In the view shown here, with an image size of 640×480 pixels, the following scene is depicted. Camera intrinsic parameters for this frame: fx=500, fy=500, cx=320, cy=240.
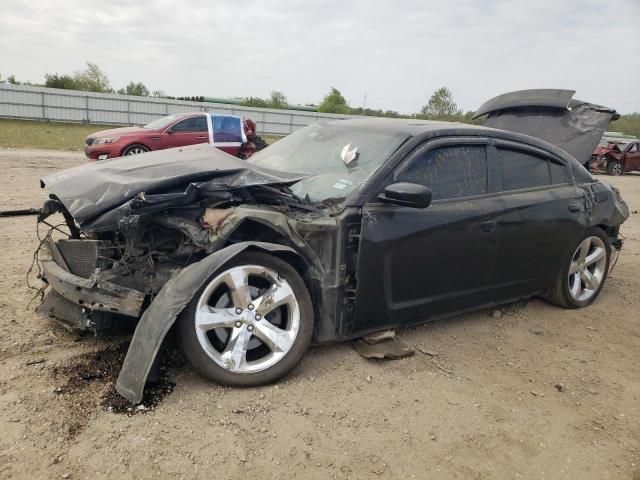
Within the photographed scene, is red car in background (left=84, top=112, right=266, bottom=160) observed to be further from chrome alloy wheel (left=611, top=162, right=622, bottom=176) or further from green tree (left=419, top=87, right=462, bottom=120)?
green tree (left=419, top=87, right=462, bottom=120)

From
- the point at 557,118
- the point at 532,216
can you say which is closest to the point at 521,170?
the point at 532,216

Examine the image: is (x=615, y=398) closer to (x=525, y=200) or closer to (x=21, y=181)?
(x=525, y=200)

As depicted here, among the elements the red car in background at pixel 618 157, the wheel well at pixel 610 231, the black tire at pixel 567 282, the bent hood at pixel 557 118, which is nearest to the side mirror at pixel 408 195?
the black tire at pixel 567 282

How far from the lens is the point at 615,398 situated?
327 centimetres

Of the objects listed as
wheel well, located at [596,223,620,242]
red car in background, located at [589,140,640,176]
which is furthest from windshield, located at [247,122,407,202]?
red car in background, located at [589,140,640,176]

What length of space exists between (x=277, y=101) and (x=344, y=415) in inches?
1937

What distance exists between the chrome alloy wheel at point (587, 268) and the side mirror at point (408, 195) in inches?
86.3

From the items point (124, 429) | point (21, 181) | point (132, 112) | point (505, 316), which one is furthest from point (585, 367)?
A: point (132, 112)

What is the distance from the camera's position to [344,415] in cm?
278

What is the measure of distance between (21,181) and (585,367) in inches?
381

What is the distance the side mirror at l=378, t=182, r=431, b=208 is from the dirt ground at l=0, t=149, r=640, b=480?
1.09 m

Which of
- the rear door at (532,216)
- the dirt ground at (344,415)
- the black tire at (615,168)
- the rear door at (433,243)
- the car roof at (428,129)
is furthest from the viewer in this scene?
the black tire at (615,168)

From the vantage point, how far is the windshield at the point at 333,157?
3.44 m

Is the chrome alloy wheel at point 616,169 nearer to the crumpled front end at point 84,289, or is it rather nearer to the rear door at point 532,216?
the rear door at point 532,216
